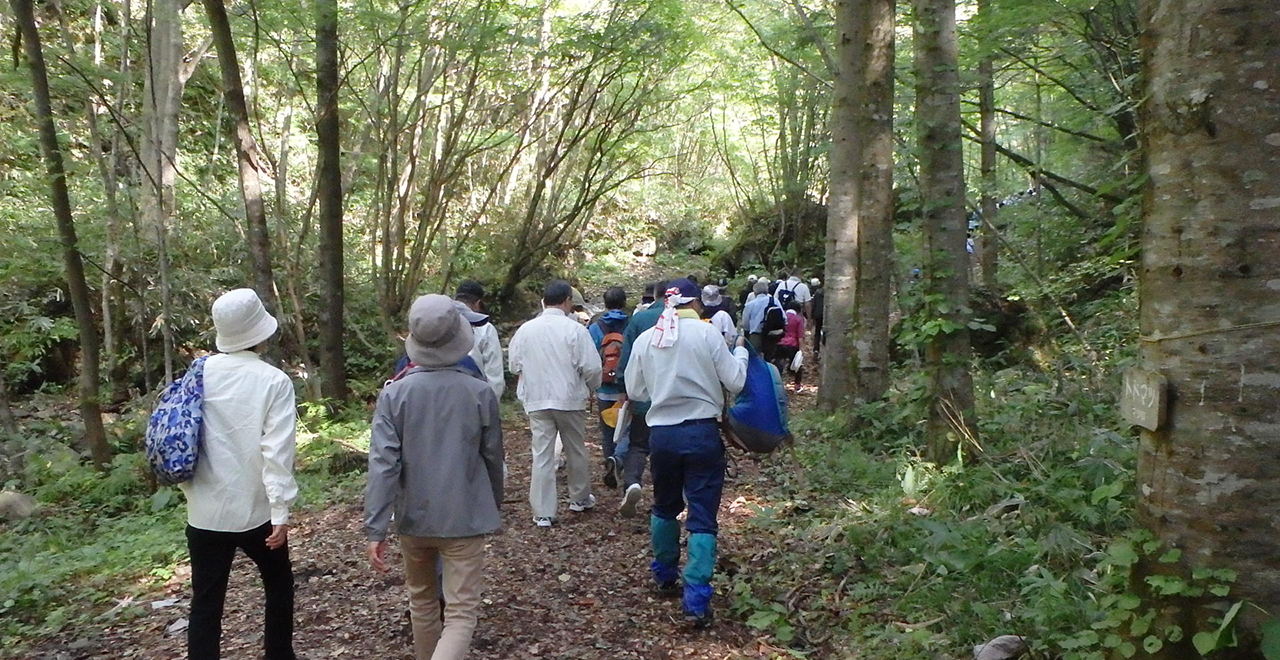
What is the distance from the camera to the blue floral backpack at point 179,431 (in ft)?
12.2

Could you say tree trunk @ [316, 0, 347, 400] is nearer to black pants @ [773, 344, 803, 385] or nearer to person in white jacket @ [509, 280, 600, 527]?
person in white jacket @ [509, 280, 600, 527]

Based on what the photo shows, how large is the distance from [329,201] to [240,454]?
849 centimetres

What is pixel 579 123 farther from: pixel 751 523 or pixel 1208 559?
pixel 1208 559

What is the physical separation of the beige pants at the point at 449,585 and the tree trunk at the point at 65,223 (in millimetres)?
7046

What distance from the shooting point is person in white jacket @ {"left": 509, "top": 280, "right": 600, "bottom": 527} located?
7.05 metres

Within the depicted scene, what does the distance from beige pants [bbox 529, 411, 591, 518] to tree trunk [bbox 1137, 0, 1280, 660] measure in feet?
16.3

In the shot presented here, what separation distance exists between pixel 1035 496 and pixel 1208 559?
322 centimetres

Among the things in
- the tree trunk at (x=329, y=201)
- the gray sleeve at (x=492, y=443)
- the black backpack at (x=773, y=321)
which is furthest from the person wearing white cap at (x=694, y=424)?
the black backpack at (x=773, y=321)

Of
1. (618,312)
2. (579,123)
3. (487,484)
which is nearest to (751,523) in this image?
(618,312)

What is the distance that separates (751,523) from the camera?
6707 mm

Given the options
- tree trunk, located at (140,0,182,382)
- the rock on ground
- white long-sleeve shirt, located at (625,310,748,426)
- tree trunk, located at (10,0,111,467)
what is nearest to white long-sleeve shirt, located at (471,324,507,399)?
white long-sleeve shirt, located at (625,310,748,426)

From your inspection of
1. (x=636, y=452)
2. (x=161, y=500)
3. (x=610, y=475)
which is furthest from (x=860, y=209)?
(x=161, y=500)

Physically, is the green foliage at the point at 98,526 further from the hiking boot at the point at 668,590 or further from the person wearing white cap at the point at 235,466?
the hiking boot at the point at 668,590

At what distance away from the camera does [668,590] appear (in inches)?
217
